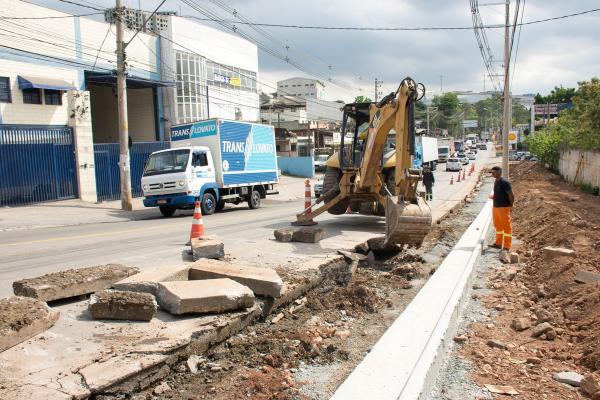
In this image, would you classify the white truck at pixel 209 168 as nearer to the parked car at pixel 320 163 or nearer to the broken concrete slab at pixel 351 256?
the broken concrete slab at pixel 351 256

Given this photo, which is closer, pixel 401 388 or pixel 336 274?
pixel 401 388

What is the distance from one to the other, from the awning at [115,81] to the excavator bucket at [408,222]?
2241 centimetres

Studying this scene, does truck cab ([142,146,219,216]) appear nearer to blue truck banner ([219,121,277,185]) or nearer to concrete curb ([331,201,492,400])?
blue truck banner ([219,121,277,185])

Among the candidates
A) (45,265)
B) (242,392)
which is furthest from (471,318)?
(45,265)

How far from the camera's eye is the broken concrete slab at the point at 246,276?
5.36 metres

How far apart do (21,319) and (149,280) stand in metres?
1.32

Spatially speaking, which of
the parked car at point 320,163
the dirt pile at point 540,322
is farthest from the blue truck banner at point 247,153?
the parked car at point 320,163

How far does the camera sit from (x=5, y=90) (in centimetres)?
2127

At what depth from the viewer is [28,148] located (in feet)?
62.0

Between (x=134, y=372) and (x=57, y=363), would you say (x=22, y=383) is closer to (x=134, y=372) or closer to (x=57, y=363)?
(x=57, y=363)

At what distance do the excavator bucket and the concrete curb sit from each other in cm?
100

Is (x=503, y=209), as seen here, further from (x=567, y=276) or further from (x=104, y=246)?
(x=104, y=246)

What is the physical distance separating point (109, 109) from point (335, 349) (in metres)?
33.5

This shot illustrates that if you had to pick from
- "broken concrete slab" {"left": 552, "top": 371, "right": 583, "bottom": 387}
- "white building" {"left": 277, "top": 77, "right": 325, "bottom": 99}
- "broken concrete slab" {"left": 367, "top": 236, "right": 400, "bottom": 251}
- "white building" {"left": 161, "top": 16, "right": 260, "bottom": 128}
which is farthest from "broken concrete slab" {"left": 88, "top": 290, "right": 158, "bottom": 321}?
"white building" {"left": 277, "top": 77, "right": 325, "bottom": 99}
